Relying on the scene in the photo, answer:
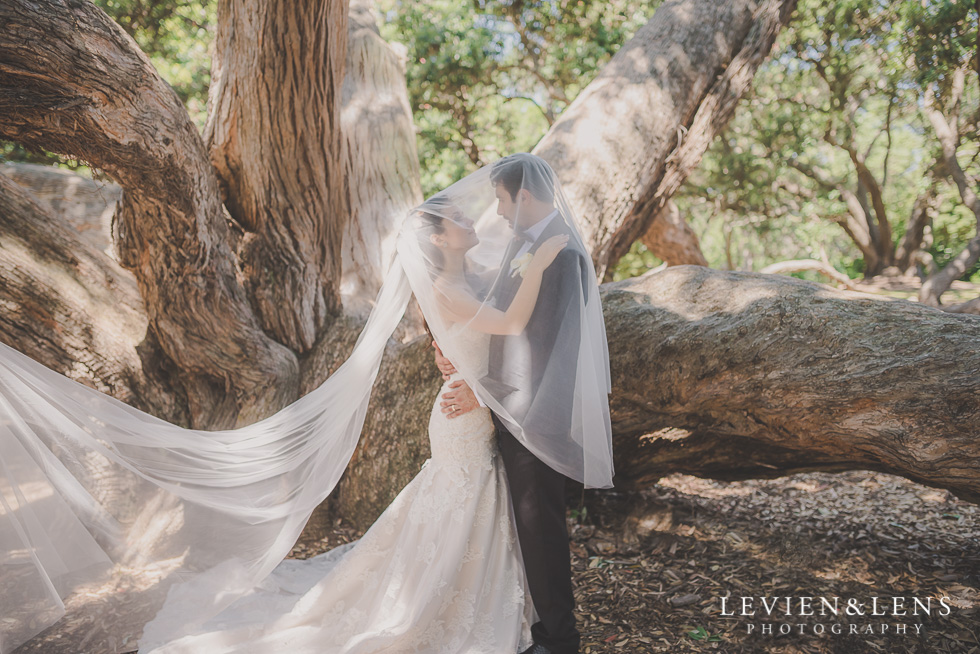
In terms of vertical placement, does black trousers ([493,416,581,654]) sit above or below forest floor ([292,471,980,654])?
above

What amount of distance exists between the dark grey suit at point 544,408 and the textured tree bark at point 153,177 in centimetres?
199

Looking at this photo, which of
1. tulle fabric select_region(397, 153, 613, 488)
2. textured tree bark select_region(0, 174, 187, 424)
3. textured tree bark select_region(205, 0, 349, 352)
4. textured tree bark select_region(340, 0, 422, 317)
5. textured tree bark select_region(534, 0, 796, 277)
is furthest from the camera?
textured tree bark select_region(534, 0, 796, 277)

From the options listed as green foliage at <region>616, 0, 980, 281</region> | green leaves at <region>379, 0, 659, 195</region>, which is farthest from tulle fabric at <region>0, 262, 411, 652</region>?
green foliage at <region>616, 0, 980, 281</region>

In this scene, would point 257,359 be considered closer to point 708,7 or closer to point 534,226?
point 534,226

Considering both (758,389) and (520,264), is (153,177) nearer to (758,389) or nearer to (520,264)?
(520,264)

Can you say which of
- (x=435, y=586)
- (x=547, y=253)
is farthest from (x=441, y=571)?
(x=547, y=253)

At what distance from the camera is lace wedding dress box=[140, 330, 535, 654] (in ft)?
8.70

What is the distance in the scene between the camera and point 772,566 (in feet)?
11.2

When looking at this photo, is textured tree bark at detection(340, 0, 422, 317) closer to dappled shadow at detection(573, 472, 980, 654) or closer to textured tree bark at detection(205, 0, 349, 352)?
textured tree bark at detection(205, 0, 349, 352)

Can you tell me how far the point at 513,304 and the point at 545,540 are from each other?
1017 mm

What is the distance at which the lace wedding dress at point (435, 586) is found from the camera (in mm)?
2650

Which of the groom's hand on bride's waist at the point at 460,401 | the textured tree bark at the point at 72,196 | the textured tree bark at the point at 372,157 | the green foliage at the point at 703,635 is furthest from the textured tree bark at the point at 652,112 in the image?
the textured tree bark at the point at 72,196

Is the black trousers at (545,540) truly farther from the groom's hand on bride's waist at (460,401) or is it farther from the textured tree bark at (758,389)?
the textured tree bark at (758,389)

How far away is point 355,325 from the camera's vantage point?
4418mm
